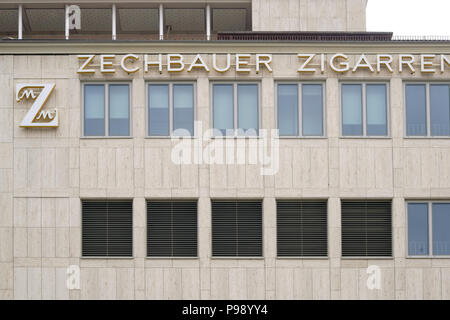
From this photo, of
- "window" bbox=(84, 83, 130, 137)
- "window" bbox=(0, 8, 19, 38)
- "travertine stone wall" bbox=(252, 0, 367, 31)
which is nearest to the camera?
"window" bbox=(84, 83, 130, 137)

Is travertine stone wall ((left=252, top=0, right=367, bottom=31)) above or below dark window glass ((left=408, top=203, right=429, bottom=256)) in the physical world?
above

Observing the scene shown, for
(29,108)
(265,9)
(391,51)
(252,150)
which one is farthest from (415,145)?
(29,108)

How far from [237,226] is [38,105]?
29.6 feet

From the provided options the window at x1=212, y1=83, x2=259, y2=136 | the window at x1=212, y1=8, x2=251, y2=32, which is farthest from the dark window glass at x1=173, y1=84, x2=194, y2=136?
the window at x1=212, y1=8, x2=251, y2=32

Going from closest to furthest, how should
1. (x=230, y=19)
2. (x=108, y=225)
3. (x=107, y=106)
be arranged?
1. (x=108, y=225)
2. (x=107, y=106)
3. (x=230, y=19)

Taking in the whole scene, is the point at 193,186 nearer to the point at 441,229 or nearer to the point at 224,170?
the point at 224,170

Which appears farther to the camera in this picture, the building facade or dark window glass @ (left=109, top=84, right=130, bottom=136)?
dark window glass @ (left=109, top=84, right=130, bottom=136)

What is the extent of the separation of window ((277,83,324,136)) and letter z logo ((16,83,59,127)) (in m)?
8.81

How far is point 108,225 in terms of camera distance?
2689cm

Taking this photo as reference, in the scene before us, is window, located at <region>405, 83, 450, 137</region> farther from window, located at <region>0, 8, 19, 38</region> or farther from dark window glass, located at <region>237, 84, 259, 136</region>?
window, located at <region>0, 8, 19, 38</region>

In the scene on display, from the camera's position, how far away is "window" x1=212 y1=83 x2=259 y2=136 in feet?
89.3

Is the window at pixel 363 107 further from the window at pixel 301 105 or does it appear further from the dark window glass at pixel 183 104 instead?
the dark window glass at pixel 183 104

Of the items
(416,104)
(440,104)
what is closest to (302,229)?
(416,104)

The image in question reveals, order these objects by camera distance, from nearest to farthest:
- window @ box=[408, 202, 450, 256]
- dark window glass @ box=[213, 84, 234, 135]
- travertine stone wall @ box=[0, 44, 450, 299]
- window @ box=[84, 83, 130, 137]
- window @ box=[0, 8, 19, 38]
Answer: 1. travertine stone wall @ box=[0, 44, 450, 299]
2. window @ box=[408, 202, 450, 256]
3. window @ box=[84, 83, 130, 137]
4. dark window glass @ box=[213, 84, 234, 135]
5. window @ box=[0, 8, 19, 38]
